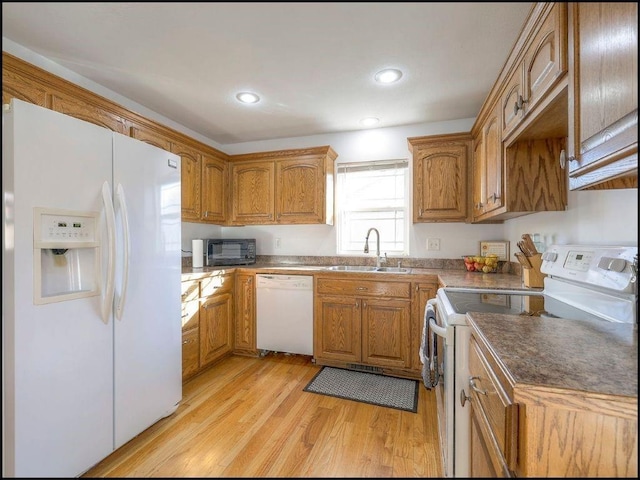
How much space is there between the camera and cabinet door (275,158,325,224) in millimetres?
2623

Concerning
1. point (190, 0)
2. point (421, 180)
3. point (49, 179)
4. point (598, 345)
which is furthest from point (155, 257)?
point (421, 180)

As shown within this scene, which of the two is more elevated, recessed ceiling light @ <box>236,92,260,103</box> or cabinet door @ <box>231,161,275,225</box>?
recessed ceiling light @ <box>236,92,260,103</box>

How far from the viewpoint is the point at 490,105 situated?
171 cm

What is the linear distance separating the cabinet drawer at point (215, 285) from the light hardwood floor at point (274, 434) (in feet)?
2.09

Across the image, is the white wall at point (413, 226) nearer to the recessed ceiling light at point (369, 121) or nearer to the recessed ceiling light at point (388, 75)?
the recessed ceiling light at point (369, 121)

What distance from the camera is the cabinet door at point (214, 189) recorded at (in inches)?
101

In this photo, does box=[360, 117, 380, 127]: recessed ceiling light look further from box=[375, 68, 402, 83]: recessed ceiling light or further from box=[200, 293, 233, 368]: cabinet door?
box=[200, 293, 233, 368]: cabinet door

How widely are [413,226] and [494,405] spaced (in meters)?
2.12

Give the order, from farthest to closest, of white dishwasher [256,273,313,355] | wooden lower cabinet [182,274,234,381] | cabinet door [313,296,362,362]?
white dishwasher [256,273,313,355]
cabinet door [313,296,362,362]
wooden lower cabinet [182,274,234,381]

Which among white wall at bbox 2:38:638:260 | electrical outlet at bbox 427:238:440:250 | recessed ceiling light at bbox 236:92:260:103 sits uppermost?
recessed ceiling light at bbox 236:92:260:103

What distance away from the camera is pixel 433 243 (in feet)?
8.57

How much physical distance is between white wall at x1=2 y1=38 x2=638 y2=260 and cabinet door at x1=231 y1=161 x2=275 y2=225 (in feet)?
0.99

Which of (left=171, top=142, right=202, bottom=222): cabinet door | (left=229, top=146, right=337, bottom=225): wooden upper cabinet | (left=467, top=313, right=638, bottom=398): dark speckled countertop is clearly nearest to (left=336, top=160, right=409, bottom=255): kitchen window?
(left=229, top=146, right=337, bottom=225): wooden upper cabinet

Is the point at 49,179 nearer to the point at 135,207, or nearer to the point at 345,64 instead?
the point at 135,207
